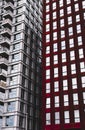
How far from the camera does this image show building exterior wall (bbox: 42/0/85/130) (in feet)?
178

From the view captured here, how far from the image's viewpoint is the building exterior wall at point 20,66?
58781 mm

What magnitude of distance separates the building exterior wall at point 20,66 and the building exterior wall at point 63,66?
558 cm

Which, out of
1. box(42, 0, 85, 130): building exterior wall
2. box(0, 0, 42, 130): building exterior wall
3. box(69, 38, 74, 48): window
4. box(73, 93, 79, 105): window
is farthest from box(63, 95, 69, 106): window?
box(69, 38, 74, 48): window

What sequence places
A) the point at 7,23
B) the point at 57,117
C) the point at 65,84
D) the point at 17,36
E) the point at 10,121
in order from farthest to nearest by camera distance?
1. the point at 7,23
2. the point at 17,36
3. the point at 65,84
4. the point at 10,121
5. the point at 57,117

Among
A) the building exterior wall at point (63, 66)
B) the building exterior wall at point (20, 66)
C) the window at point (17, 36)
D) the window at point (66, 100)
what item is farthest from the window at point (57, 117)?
the window at point (17, 36)

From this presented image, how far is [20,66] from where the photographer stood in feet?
207

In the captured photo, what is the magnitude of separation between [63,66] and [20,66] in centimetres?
1131

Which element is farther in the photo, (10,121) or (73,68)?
(73,68)

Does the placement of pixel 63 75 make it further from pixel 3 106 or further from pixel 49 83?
pixel 3 106

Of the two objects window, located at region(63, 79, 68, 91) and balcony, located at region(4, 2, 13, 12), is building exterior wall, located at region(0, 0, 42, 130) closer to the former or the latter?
balcony, located at region(4, 2, 13, 12)

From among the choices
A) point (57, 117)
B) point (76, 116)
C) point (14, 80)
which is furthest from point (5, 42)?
point (76, 116)

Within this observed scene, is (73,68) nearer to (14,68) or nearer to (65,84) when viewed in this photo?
(65,84)

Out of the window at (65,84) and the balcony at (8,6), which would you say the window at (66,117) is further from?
the balcony at (8,6)

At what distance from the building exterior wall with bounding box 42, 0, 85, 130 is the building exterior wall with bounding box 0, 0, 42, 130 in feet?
18.3
